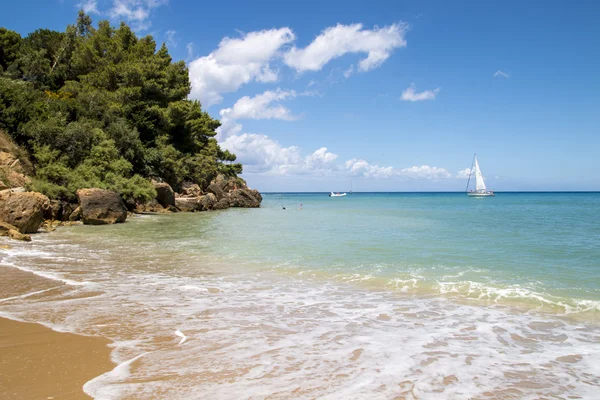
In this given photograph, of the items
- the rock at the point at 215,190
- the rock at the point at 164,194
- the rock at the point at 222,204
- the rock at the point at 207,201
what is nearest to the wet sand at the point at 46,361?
the rock at the point at 164,194

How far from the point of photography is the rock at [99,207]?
73.5 ft

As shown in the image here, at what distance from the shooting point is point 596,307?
7.73 meters

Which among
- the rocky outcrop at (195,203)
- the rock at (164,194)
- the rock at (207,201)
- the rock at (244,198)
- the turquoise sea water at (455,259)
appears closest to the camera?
the turquoise sea water at (455,259)

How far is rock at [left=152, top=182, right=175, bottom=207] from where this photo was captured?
114ft

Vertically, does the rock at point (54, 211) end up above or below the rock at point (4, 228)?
above

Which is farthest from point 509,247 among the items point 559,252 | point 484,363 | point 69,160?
point 69,160

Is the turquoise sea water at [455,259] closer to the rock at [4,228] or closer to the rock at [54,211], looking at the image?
the rock at [4,228]

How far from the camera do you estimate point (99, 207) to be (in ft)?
74.5

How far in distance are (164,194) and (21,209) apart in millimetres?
18760

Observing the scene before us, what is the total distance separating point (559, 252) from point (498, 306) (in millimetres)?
8926

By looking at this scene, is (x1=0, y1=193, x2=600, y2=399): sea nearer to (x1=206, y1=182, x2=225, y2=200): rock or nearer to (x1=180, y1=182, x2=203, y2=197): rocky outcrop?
(x1=180, y1=182, x2=203, y2=197): rocky outcrop

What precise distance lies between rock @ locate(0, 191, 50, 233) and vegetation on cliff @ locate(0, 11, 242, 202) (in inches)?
188

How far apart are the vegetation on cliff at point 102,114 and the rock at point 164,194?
1784mm

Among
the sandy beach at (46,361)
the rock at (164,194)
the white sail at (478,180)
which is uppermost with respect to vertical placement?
the white sail at (478,180)
